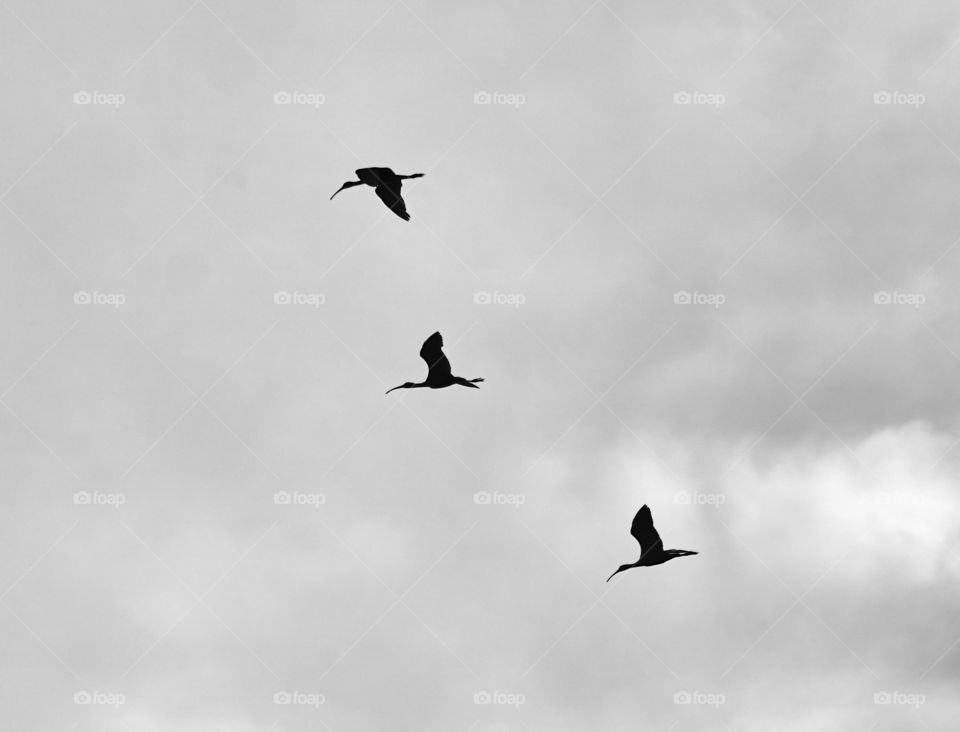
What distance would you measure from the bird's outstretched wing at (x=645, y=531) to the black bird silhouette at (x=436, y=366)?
22.7 ft

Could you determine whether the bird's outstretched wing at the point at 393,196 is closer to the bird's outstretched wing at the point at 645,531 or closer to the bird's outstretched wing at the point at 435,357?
the bird's outstretched wing at the point at 435,357

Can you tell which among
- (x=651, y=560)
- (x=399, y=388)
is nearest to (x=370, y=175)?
(x=399, y=388)

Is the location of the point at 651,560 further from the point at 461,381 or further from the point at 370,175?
the point at 370,175

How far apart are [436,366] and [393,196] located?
19.2 ft

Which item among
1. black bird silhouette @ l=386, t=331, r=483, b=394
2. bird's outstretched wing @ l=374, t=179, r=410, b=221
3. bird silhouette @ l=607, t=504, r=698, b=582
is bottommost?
bird silhouette @ l=607, t=504, r=698, b=582

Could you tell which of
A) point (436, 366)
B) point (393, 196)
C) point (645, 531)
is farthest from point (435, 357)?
point (645, 531)

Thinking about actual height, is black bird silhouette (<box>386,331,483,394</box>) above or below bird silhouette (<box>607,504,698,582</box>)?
above

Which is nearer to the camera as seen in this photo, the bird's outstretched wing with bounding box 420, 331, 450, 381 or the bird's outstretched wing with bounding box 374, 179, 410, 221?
the bird's outstretched wing with bounding box 420, 331, 450, 381

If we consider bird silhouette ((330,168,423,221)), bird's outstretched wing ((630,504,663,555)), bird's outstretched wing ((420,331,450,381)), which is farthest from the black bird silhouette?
bird's outstretched wing ((630,504,663,555))

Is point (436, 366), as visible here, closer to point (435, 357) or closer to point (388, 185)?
point (435, 357)

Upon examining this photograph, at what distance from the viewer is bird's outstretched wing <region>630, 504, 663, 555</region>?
33.2 metres

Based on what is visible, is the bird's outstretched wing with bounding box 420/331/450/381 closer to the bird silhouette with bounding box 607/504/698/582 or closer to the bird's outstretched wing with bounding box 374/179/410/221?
the bird's outstretched wing with bounding box 374/179/410/221

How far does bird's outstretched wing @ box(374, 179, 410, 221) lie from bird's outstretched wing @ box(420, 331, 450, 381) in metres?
4.25

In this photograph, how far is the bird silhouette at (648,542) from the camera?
109 ft
